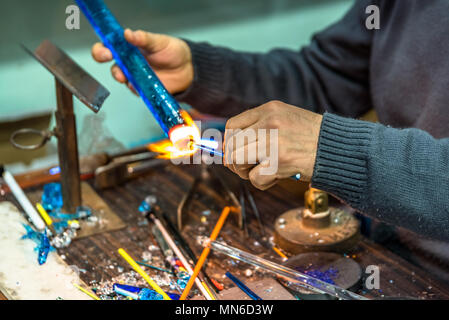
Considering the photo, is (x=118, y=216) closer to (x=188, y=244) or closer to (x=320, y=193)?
(x=188, y=244)

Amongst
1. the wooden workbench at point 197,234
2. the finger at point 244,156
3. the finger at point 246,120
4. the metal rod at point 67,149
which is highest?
the finger at point 246,120

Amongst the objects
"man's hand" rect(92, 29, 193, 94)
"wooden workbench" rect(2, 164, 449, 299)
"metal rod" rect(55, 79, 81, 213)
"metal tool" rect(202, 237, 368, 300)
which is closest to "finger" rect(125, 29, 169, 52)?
"man's hand" rect(92, 29, 193, 94)

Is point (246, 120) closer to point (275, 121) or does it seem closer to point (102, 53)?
point (275, 121)

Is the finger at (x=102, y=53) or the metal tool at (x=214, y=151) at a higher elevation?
the finger at (x=102, y=53)

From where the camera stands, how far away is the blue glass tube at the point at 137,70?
75 centimetres

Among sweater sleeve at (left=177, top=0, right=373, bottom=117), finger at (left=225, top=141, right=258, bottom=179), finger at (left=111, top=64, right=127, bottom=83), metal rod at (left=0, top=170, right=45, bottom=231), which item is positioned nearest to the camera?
finger at (left=225, top=141, right=258, bottom=179)

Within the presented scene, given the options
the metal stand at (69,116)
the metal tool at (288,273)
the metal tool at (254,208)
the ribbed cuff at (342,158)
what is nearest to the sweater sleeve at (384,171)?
the ribbed cuff at (342,158)

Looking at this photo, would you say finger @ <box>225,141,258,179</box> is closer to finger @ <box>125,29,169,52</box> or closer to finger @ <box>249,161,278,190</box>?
finger @ <box>249,161,278,190</box>

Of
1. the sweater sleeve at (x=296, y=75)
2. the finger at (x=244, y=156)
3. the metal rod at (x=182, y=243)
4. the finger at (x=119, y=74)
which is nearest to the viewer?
the finger at (x=244, y=156)

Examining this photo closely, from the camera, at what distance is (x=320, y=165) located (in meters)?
0.68

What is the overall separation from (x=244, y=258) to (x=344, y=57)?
580mm

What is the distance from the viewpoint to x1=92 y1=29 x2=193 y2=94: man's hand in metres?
Answer: 0.96

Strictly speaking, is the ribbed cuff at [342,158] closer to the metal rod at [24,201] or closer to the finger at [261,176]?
the finger at [261,176]

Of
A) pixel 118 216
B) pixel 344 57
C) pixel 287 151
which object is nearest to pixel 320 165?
pixel 287 151
